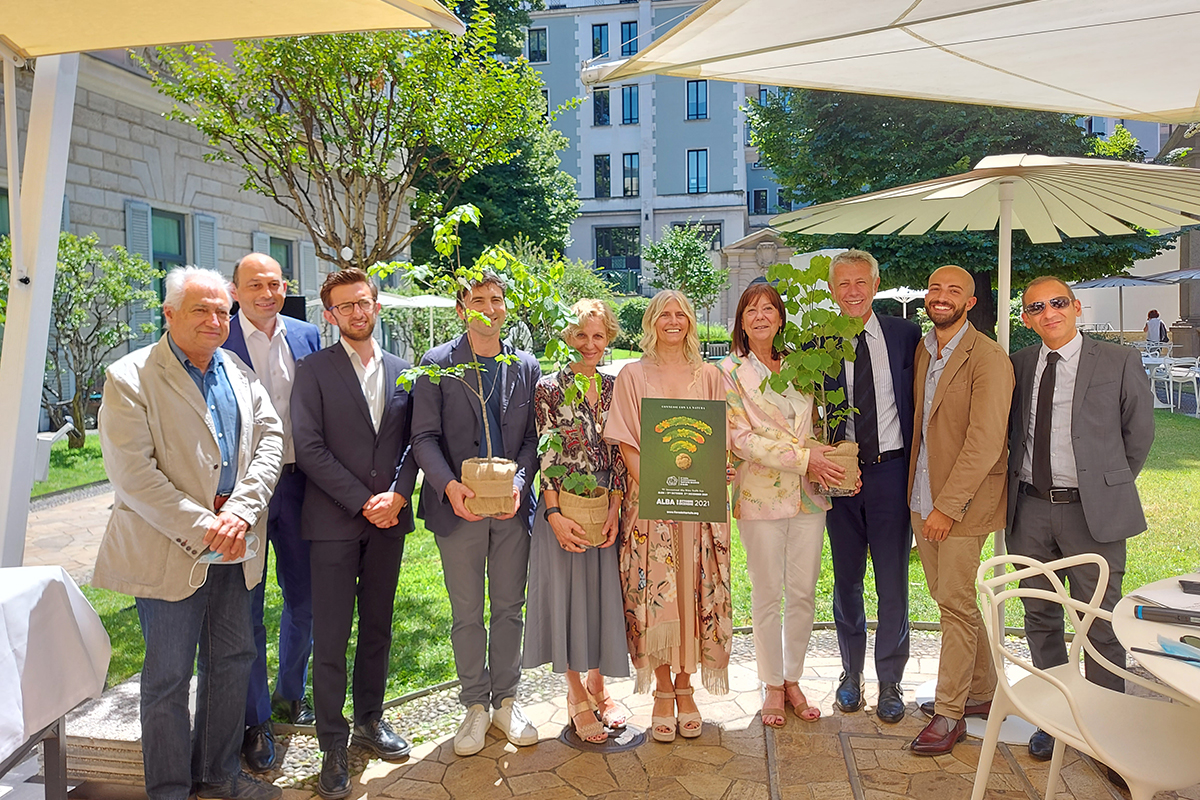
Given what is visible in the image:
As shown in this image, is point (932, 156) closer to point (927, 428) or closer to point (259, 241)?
point (927, 428)

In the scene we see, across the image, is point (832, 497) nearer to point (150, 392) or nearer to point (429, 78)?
point (150, 392)

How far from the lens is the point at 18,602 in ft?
8.54

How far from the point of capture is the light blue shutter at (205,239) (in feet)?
46.6

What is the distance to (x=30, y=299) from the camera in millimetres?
3371

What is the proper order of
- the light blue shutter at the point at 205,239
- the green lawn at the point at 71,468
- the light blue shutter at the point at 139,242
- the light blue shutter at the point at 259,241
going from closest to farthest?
the green lawn at the point at 71,468, the light blue shutter at the point at 139,242, the light blue shutter at the point at 205,239, the light blue shutter at the point at 259,241

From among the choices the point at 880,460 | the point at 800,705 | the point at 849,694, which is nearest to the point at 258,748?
the point at 800,705

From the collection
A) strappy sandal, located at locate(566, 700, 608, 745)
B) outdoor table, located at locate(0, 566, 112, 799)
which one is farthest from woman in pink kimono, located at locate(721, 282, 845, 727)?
outdoor table, located at locate(0, 566, 112, 799)

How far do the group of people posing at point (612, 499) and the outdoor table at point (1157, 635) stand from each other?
64cm

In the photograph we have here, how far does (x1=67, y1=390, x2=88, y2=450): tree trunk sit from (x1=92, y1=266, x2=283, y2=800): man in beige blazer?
32.4ft

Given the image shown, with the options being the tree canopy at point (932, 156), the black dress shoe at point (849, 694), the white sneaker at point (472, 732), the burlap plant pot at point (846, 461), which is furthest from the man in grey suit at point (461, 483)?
the tree canopy at point (932, 156)

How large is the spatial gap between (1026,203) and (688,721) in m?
3.20

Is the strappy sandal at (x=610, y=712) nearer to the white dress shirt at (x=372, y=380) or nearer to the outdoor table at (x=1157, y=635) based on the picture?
the white dress shirt at (x=372, y=380)

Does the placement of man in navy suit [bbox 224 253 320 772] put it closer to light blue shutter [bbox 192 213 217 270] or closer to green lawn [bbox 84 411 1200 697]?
green lawn [bbox 84 411 1200 697]

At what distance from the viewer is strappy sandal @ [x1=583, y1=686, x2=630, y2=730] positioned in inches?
160
